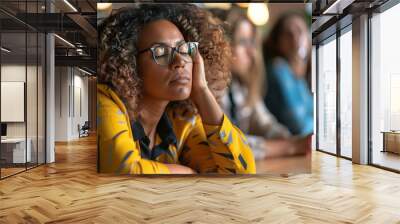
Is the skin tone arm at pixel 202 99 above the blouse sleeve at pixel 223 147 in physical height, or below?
above

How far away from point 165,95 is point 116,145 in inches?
43.8

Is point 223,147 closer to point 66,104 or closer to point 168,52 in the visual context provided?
point 168,52

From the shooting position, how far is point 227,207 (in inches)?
177

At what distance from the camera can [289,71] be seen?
6461mm

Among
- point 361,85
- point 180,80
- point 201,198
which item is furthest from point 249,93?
point 361,85

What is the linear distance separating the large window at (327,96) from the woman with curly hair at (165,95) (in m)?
4.78

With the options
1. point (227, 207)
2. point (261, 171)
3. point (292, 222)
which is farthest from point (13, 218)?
point (261, 171)

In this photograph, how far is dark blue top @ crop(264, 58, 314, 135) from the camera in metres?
6.42

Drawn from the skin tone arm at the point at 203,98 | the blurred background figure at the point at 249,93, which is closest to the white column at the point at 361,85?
the blurred background figure at the point at 249,93

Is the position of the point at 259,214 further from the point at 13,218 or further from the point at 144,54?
the point at 144,54

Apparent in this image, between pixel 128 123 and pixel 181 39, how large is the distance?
158cm

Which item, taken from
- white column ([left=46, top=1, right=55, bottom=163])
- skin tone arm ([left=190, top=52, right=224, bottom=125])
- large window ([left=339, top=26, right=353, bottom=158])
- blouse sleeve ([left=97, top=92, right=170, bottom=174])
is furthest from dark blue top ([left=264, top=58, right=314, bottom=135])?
white column ([left=46, top=1, right=55, bottom=163])

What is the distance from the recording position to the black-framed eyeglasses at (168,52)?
A: 6113 mm

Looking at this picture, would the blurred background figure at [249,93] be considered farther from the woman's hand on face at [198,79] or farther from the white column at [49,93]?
the white column at [49,93]
